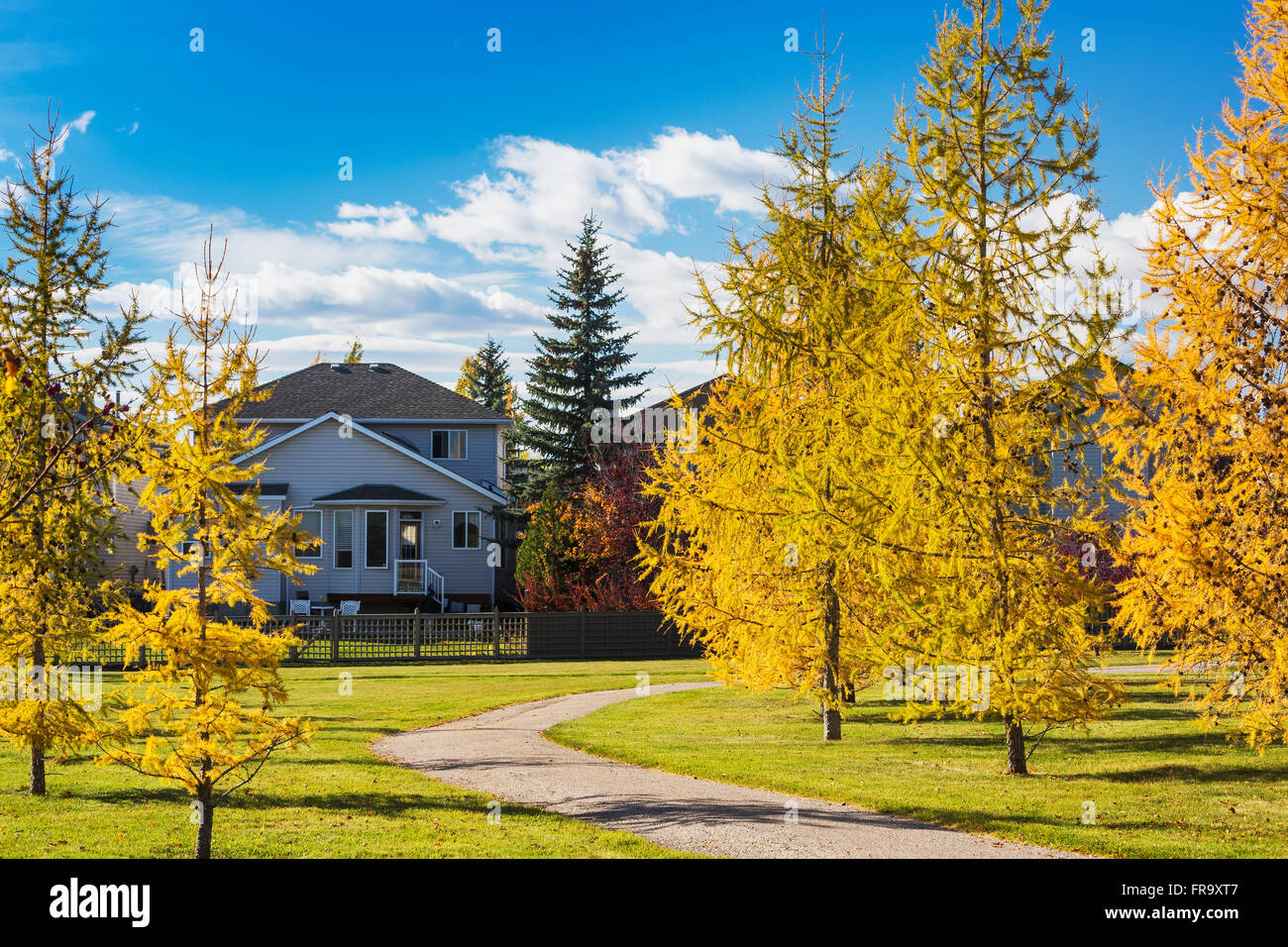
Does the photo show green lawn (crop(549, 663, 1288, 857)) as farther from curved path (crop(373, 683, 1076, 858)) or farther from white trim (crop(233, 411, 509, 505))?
white trim (crop(233, 411, 509, 505))

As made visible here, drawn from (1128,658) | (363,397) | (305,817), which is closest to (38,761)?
(305,817)

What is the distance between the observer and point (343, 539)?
38781mm

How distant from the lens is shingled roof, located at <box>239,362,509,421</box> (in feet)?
139

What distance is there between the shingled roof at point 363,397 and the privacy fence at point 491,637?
13598 millimetres

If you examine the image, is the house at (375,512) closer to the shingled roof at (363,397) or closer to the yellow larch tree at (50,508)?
the shingled roof at (363,397)

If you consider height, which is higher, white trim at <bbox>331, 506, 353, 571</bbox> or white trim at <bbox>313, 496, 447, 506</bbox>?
white trim at <bbox>313, 496, 447, 506</bbox>

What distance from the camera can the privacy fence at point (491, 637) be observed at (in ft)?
97.5

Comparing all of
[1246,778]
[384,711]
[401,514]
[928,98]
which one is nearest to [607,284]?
[401,514]

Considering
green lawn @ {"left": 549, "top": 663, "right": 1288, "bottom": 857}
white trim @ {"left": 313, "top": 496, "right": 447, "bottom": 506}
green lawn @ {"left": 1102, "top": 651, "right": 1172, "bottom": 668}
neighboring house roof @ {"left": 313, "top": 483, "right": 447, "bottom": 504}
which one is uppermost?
neighboring house roof @ {"left": 313, "top": 483, "right": 447, "bottom": 504}

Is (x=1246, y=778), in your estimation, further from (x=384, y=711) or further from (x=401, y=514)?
(x=401, y=514)

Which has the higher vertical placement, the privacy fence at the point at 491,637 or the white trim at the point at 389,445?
the white trim at the point at 389,445

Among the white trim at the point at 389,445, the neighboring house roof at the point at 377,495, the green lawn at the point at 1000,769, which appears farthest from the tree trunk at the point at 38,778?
the white trim at the point at 389,445

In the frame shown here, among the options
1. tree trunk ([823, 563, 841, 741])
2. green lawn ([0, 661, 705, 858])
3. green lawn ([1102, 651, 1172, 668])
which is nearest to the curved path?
green lawn ([0, 661, 705, 858])

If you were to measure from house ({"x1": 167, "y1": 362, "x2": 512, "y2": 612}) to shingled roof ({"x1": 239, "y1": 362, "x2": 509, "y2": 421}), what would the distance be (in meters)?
0.18
